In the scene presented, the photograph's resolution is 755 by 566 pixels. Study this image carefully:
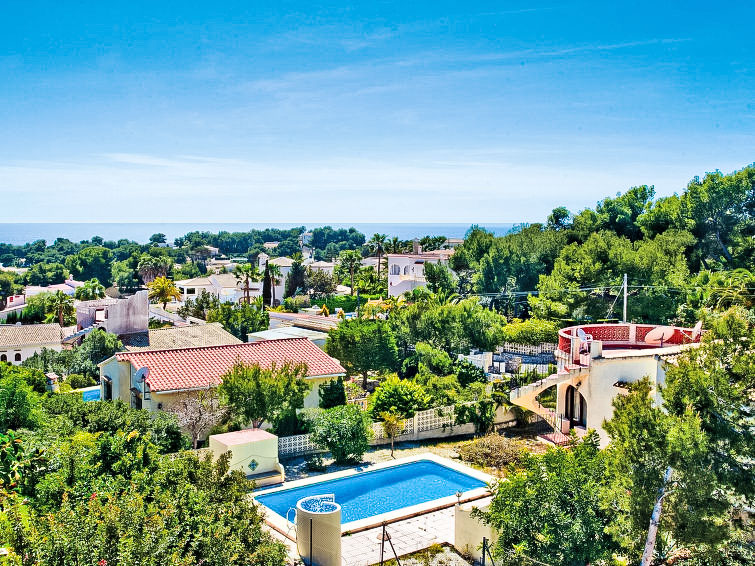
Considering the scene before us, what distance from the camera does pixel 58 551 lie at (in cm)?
893

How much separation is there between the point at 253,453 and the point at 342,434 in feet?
10.7

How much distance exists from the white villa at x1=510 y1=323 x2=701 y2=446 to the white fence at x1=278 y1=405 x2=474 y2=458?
263 centimetres

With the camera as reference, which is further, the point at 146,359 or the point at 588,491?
the point at 146,359

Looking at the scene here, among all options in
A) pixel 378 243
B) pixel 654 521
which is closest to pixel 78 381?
pixel 654 521

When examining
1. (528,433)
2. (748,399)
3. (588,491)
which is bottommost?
(528,433)

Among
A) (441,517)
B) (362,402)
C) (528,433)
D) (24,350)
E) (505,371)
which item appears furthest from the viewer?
(24,350)

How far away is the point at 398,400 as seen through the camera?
25859 millimetres

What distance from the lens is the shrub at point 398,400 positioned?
25.8 metres

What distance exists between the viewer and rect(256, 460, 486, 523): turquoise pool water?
19.3 m

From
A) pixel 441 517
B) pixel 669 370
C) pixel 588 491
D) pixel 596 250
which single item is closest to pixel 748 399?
pixel 669 370

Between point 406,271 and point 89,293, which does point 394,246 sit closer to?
point 406,271

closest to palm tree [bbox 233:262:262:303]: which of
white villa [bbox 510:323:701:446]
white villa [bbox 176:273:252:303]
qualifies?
white villa [bbox 176:273:252:303]

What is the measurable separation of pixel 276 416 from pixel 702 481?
1539 centimetres

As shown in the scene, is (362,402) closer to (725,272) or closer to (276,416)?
(276,416)
